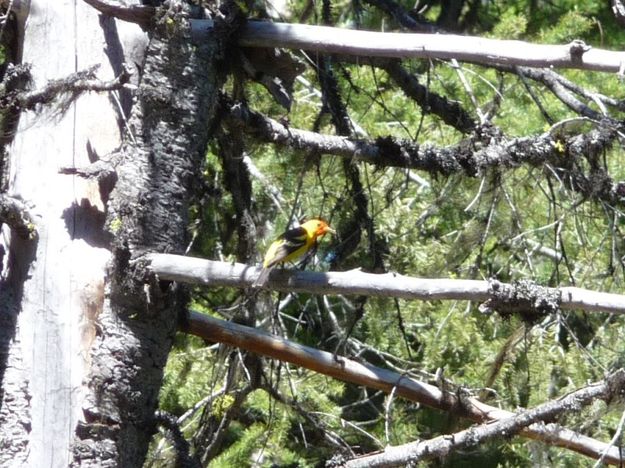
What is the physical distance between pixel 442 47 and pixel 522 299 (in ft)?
2.54

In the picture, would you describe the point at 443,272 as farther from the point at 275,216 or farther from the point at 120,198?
the point at 120,198

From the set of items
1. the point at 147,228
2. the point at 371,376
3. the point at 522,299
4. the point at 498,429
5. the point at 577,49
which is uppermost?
the point at 577,49

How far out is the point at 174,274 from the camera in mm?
3096

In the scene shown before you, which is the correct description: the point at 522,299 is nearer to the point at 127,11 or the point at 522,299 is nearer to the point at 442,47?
the point at 442,47

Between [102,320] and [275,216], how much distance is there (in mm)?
2773

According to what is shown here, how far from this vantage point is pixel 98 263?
3268 mm

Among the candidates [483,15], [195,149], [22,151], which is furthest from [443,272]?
[483,15]

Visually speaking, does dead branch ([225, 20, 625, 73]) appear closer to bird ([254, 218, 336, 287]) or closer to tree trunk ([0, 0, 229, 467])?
tree trunk ([0, 0, 229, 467])

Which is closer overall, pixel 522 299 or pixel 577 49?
pixel 577 49

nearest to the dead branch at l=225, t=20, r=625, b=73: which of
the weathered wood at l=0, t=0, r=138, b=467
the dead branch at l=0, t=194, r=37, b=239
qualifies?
the weathered wood at l=0, t=0, r=138, b=467

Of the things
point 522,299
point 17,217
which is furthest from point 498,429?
point 17,217

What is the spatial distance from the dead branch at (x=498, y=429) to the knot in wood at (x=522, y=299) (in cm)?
72

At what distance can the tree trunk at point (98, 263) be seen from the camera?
3107 millimetres

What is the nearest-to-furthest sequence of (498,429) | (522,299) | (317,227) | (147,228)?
(522,299) < (147,228) < (498,429) < (317,227)
